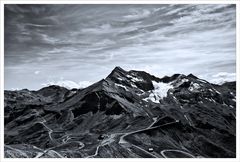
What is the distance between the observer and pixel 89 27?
80.8 feet

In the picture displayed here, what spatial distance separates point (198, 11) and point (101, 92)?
2680cm

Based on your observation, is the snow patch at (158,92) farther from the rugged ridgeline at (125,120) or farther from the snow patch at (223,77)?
the snow patch at (223,77)

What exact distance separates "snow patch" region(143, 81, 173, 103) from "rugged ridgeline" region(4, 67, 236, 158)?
0.75 feet

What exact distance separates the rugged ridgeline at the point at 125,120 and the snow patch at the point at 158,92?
0.23 metres

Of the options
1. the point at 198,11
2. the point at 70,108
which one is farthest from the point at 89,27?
the point at 70,108

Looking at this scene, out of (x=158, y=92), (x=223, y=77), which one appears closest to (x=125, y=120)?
(x=158, y=92)

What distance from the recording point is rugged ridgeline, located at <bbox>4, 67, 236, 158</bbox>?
81.8 ft

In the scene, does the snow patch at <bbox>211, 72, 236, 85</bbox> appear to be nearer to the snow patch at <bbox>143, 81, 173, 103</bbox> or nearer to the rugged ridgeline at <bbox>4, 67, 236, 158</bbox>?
the rugged ridgeline at <bbox>4, 67, 236, 158</bbox>

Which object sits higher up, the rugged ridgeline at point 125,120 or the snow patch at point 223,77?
the snow patch at point 223,77

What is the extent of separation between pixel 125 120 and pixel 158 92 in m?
11.5

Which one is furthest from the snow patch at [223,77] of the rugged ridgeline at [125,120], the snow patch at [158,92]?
the snow patch at [158,92]

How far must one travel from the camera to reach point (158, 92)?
45.9m

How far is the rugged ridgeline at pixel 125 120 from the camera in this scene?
24938 mm

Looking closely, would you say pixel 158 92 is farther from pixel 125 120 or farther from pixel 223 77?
pixel 223 77
